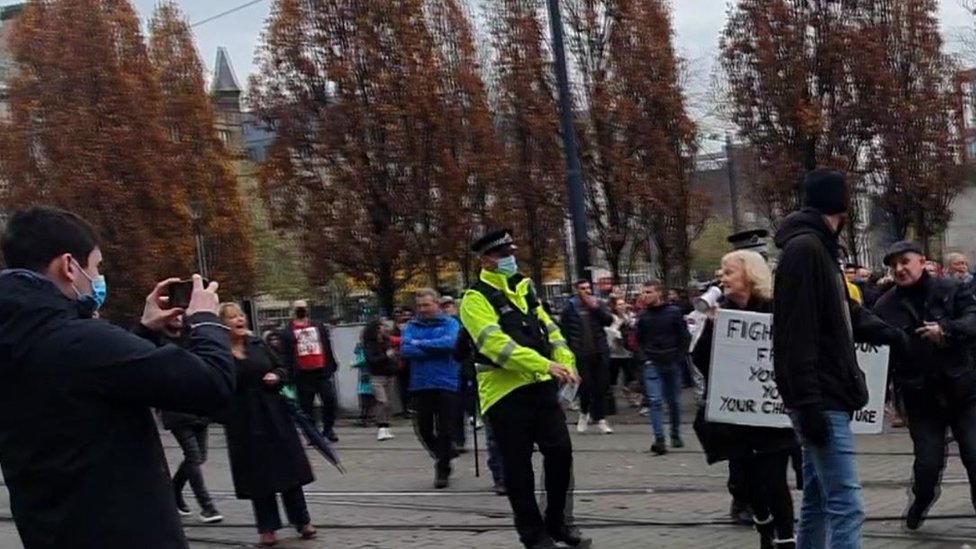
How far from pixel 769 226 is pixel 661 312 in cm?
1667

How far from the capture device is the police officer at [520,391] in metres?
7.90

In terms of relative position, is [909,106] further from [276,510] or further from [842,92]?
[276,510]

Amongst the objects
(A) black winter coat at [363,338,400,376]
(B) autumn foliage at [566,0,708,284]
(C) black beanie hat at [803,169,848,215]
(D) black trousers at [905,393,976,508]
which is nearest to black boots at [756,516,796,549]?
(D) black trousers at [905,393,976,508]

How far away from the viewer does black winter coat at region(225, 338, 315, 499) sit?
939 centimetres

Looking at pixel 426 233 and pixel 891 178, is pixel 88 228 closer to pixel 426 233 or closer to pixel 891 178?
pixel 426 233

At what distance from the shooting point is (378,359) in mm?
18391

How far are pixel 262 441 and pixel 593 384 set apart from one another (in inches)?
284

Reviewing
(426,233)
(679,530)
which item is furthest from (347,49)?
(679,530)

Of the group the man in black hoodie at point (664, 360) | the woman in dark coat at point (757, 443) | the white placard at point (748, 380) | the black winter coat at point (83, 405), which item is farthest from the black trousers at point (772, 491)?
the man in black hoodie at point (664, 360)

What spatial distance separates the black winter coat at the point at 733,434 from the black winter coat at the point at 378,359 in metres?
11.0

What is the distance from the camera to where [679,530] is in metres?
8.95

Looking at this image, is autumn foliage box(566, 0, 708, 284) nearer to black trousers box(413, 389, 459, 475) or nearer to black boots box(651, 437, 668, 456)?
black boots box(651, 437, 668, 456)

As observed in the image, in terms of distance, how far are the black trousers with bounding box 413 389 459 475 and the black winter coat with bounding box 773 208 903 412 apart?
6.50 meters

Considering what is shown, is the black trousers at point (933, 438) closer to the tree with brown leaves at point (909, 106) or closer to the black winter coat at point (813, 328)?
the black winter coat at point (813, 328)
